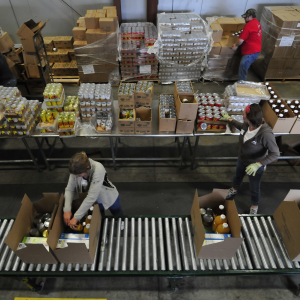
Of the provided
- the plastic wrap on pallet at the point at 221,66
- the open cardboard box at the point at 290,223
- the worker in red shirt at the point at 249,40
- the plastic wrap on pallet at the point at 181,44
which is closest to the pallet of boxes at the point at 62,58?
the plastic wrap on pallet at the point at 181,44

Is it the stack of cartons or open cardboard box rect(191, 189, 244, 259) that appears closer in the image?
open cardboard box rect(191, 189, 244, 259)

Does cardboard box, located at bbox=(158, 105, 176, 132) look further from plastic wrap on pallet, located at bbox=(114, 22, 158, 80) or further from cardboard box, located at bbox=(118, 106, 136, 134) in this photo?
plastic wrap on pallet, located at bbox=(114, 22, 158, 80)

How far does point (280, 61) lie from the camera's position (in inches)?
254

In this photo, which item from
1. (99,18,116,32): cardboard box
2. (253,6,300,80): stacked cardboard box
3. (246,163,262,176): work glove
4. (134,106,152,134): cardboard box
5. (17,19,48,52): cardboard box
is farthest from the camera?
(253,6,300,80): stacked cardboard box

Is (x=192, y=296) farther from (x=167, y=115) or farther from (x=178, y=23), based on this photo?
(x=178, y=23)

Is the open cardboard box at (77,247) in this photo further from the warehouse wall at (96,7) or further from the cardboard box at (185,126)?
the warehouse wall at (96,7)

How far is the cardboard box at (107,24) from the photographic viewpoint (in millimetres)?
5680

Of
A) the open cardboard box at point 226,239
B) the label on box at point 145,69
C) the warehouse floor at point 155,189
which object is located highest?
the open cardboard box at point 226,239

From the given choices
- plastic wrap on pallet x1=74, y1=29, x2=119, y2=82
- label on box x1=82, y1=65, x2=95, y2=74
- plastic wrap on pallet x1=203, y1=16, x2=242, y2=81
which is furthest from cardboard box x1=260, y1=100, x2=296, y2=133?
label on box x1=82, y1=65, x2=95, y2=74

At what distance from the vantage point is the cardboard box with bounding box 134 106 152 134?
3639 mm

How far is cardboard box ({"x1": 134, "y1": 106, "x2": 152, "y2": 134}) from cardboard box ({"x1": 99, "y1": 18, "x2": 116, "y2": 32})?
3156 mm

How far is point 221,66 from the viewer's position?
658cm

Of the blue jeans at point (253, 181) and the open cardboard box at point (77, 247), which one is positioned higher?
the open cardboard box at point (77, 247)

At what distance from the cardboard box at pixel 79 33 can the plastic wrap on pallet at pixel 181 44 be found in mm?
1858
